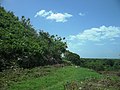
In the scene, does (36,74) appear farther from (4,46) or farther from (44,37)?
(44,37)

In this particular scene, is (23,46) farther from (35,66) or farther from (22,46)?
(35,66)

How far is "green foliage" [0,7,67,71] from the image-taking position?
2577 cm

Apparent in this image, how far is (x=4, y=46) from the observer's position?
25.6 metres

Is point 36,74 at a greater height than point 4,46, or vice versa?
point 4,46

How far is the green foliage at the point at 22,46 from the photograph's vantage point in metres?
25.8

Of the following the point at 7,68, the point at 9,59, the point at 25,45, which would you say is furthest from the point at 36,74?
the point at 25,45

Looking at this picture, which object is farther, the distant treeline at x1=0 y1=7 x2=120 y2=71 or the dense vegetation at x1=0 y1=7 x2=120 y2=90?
the distant treeline at x1=0 y1=7 x2=120 y2=71

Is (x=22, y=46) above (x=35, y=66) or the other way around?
above

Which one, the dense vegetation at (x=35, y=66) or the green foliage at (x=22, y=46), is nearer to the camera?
the dense vegetation at (x=35, y=66)

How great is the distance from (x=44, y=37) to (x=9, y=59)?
41.8 ft

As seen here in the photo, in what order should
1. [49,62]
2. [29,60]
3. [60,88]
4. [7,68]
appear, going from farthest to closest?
1. [49,62]
2. [29,60]
3. [7,68]
4. [60,88]

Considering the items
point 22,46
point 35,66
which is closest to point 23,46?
point 22,46

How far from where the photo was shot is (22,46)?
27609 mm

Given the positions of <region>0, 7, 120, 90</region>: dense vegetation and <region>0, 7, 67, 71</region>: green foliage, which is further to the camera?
<region>0, 7, 67, 71</region>: green foliage
